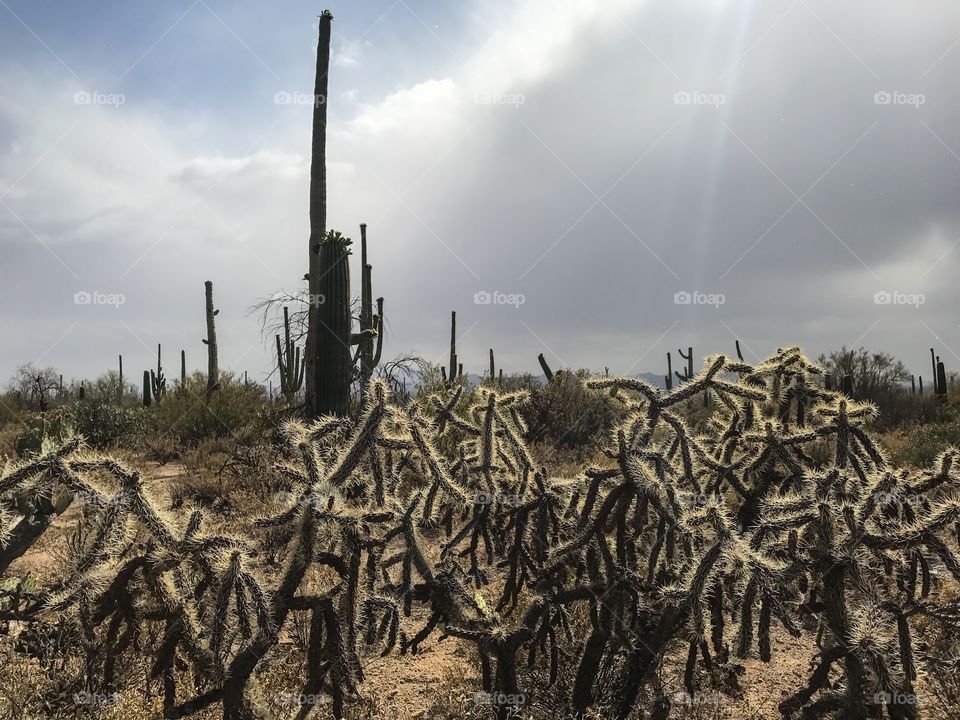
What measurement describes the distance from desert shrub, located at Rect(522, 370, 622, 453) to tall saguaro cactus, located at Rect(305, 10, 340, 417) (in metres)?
3.94

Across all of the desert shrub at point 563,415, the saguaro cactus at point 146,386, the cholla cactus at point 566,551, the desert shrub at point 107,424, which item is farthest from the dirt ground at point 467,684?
the saguaro cactus at point 146,386

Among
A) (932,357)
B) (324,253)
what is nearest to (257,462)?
(324,253)

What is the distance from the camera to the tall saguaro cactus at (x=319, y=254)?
1209 cm

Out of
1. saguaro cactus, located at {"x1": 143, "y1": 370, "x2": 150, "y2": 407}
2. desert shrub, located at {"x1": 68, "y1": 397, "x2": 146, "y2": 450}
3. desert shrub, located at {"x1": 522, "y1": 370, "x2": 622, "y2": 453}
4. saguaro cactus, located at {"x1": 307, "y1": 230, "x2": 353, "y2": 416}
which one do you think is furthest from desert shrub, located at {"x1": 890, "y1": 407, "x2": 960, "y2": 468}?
saguaro cactus, located at {"x1": 143, "y1": 370, "x2": 150, "y2": 407}

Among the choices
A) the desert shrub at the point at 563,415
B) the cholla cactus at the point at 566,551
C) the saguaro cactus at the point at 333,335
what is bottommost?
the cholla cactus at the point at 566,551

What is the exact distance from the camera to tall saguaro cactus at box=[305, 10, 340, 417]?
12.1 m

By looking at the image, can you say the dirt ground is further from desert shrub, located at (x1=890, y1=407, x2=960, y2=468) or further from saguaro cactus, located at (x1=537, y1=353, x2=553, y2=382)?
saguaro cactus, located at (x1=537, y1=353, x2=553, y2=382)

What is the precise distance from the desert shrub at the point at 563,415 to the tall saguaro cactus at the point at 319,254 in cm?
394

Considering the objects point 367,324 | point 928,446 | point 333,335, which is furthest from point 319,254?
point 928,446

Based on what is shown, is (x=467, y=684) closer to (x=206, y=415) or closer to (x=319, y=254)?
(x=319, y=254)

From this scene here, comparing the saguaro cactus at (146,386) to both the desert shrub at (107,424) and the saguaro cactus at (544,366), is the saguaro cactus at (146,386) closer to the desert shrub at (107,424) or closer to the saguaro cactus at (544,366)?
the desert shrub at (107,424)

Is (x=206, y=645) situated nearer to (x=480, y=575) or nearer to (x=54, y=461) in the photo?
(x=54, y=461)

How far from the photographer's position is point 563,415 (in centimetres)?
1467

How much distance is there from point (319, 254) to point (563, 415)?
19.9 feet
